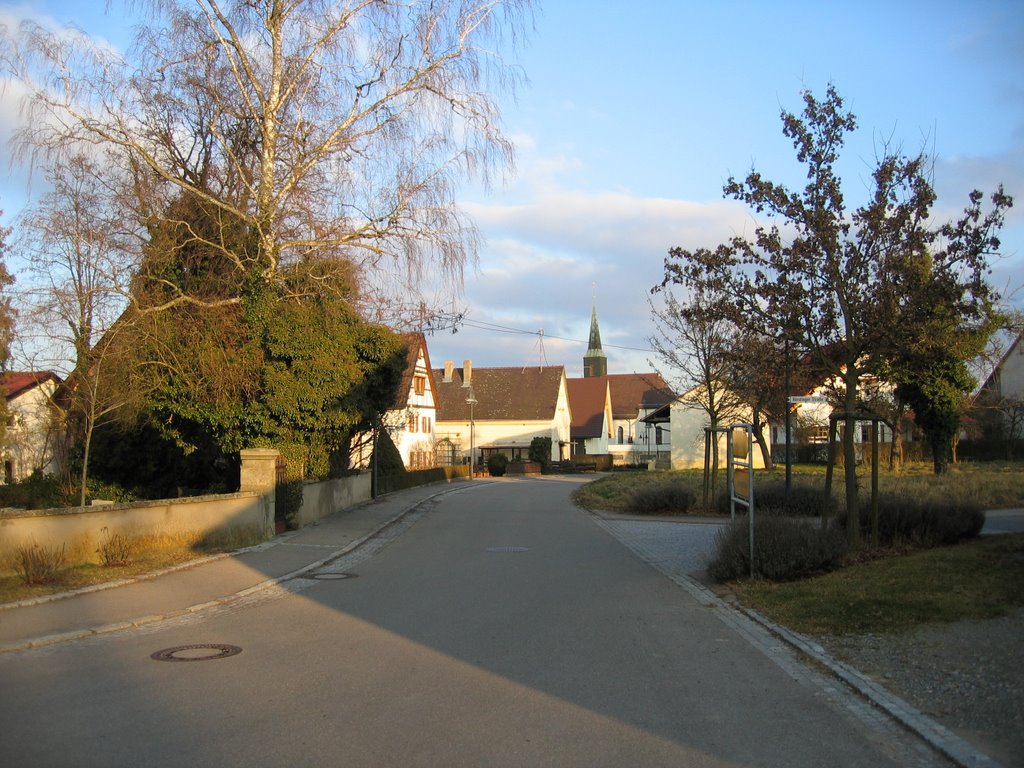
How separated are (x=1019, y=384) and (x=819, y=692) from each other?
183 ft

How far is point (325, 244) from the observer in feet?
65.5

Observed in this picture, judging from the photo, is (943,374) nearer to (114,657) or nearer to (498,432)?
(114,657)

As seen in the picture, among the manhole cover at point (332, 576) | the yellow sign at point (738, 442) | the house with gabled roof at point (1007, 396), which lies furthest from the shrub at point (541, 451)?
the yellow sign at point (738, 442)

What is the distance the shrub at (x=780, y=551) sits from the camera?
11625mm

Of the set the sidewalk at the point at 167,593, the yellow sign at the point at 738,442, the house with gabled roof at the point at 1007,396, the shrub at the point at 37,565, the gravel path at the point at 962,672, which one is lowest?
the sidewalk at the point at 167,593

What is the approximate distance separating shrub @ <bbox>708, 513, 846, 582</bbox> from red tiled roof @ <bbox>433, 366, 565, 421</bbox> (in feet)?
201

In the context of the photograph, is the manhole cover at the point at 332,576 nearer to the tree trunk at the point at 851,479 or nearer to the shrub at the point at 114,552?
the shrub at the point at 114,552

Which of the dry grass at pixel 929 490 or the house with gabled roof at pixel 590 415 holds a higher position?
the house with gabled roof at pixel 590 415

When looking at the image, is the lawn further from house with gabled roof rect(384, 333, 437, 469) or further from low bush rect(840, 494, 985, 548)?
house with gabled roof rect(384, 333, 437, 469)

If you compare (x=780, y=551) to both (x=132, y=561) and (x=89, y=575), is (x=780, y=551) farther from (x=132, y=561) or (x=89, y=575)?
(x=132, y=561)

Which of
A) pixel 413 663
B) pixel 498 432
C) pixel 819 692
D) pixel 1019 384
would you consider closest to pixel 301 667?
pixel 413 663

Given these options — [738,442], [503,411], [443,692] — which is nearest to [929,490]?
[738,442]

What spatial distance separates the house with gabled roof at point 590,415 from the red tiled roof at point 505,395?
10078 mm

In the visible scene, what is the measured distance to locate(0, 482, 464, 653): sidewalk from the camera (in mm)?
8977
